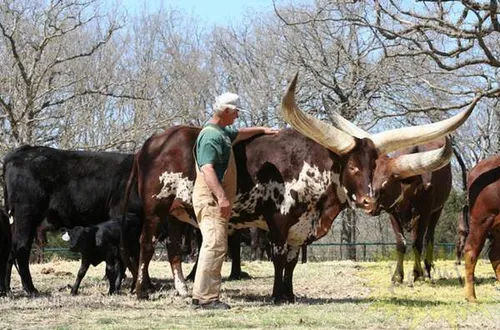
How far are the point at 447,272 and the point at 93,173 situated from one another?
20.4ft

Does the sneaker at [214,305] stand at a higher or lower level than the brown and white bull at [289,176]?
lower

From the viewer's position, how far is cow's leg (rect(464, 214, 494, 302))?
9773mm

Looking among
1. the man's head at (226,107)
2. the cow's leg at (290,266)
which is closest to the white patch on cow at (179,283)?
the cow's leg at (290,266)

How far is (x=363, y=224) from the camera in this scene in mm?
43719

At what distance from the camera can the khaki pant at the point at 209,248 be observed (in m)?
9.02

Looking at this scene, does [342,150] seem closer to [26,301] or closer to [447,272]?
[26,301]

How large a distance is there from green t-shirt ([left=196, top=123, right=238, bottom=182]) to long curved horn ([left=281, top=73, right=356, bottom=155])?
0.75m

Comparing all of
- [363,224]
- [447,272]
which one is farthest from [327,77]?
[447,272]

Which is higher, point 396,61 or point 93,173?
point 396,61

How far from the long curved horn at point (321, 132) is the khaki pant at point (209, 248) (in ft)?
3.98

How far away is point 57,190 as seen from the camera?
12.3m

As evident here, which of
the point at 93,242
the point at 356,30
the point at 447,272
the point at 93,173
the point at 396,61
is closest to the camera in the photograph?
the point at 93,242

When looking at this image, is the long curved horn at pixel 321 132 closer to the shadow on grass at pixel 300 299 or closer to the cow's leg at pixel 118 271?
the shadow on grass at pixel 300 299

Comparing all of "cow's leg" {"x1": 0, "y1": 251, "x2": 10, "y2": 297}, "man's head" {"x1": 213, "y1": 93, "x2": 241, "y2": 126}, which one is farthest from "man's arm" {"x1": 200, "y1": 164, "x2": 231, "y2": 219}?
"cow's leg" {"x1": 0, "y1": 251, "x2": 10, "y2": 297}
